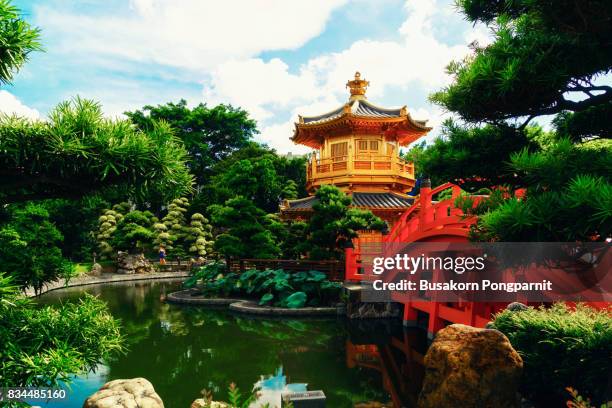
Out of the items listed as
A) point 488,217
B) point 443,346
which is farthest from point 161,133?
point 443,346

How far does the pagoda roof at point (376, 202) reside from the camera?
677 inches

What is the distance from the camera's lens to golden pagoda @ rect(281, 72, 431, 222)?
17984mm

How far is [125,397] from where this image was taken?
4375mm

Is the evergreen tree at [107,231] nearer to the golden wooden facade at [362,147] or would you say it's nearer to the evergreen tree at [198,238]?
the evergreen tree at [198,238]

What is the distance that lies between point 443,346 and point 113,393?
152 inches

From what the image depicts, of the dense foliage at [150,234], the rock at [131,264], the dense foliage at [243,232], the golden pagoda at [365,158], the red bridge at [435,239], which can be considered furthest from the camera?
the dense foliage at [150,234]

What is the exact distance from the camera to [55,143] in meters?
2.79

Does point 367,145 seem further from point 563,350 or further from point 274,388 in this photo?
point 563,350

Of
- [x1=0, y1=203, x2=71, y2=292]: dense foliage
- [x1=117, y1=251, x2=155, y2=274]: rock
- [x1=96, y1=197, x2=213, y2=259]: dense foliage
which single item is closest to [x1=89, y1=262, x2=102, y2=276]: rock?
[x1=117, y1=251, x2=155, y2=274]: rock

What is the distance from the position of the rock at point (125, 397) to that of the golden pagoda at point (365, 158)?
13332mm

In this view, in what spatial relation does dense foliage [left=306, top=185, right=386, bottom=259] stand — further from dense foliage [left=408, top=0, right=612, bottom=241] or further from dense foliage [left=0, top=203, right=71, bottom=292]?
dense foliage [left=0, top=203, right=71, bottom=292]

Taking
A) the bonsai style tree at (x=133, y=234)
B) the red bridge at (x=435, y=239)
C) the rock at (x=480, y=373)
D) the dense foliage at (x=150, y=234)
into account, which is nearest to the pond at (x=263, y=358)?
the red bridge at (x=435, y=239)

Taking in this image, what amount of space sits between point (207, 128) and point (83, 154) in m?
36.3

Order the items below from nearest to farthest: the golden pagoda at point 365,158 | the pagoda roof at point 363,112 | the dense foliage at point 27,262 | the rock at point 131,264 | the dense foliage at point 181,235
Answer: the dense foliage at point 27,262
the golden pagoda at point 365,158
the pagoda roof at point 363,112
the rock at point 131,264
the dense foliage at point 181,235
